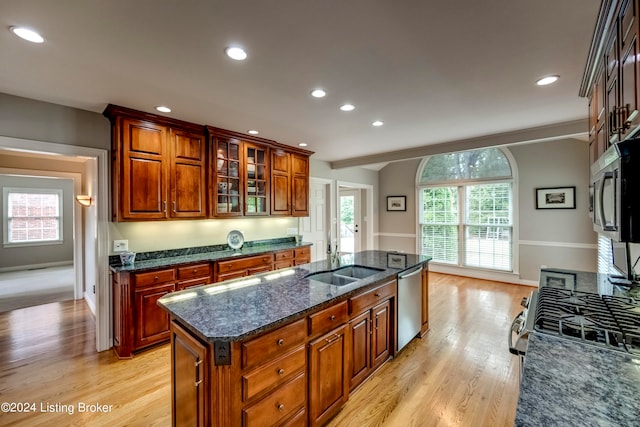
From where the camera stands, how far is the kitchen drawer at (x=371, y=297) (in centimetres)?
206

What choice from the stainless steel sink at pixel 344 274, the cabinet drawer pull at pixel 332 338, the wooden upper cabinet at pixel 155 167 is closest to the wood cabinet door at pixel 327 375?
the cabinet drawer pull at pixel 332 338

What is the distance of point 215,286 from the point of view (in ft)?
6.78

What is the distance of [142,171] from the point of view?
3.00m

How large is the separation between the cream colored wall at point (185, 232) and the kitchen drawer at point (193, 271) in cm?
60

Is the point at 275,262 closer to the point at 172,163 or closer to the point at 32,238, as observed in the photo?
the point at 172,163

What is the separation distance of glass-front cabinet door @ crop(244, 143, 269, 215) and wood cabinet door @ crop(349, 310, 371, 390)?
8.04ft

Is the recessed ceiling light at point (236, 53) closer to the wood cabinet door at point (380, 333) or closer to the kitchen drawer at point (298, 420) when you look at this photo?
the wood cabinet door at point (380, 333)

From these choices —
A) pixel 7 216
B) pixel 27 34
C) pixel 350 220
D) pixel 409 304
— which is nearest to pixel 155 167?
pixel 27 34

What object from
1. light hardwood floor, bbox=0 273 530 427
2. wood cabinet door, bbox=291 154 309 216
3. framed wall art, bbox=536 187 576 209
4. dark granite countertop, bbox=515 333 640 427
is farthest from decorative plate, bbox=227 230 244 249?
framed wall art, bbox=536 187 576 209

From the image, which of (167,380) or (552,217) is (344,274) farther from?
(552,217)

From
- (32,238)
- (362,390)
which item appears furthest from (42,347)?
(32,238)

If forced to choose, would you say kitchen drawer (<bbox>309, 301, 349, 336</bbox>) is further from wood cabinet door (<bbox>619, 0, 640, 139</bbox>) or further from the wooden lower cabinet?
wood cabinet door (<bbox>619, 0, 640, 139</bbox>)

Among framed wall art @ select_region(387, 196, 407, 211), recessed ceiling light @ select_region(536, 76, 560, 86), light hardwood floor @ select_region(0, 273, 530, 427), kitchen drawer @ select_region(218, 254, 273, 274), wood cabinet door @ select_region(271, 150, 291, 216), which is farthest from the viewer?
framed wall art @ select_region(387, 196, 407, 211)

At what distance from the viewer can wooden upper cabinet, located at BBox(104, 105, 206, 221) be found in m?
2.87
